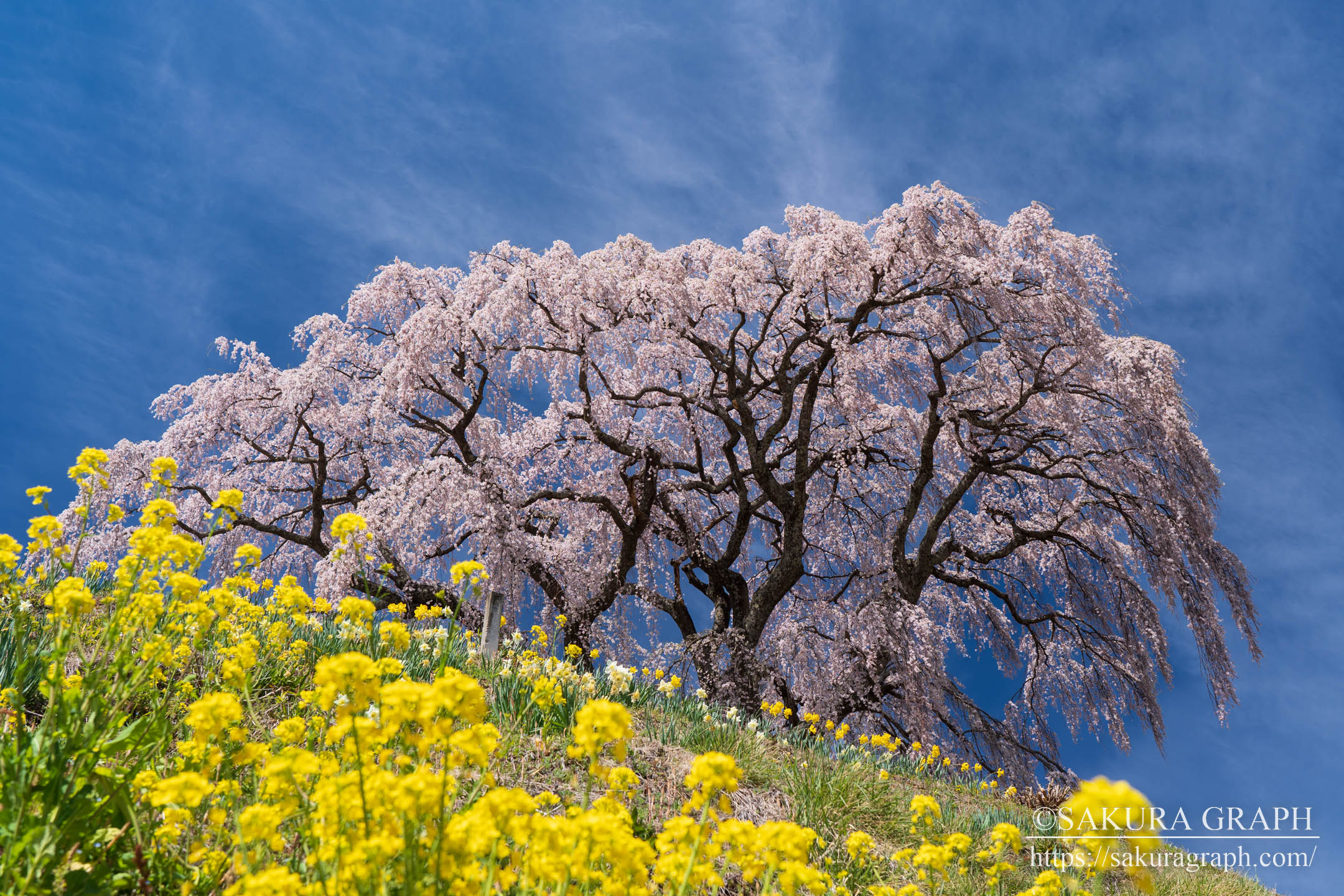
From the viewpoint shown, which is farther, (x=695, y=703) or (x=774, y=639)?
(x=774, y=639)

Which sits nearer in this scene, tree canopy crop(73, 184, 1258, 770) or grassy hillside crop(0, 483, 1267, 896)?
grassy hillside crop(0, 483, 1267, 896)

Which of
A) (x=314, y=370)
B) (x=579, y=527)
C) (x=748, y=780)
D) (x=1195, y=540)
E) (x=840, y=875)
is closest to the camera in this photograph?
(x=840, y=875)

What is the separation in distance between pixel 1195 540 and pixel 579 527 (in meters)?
9.70

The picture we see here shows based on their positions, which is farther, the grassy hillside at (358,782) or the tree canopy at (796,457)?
the tree canopy at (796,457)

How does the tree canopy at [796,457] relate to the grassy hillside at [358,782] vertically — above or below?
above

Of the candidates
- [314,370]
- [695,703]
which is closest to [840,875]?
[695,703]

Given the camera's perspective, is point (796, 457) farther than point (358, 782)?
Yes

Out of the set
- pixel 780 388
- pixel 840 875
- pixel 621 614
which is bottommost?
pixel 840 875

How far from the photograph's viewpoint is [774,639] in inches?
545

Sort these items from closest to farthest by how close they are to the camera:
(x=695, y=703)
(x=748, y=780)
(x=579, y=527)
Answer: (x=748, y=780), (x=695, y=703), (x=579, y=527)

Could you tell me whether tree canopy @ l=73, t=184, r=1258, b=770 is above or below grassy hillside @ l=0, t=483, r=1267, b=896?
above

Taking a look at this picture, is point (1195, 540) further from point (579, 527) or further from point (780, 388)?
point (579, 527)

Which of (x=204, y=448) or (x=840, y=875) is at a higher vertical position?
(x=204, y=448)

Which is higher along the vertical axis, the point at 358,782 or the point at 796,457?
the point at 796,457
